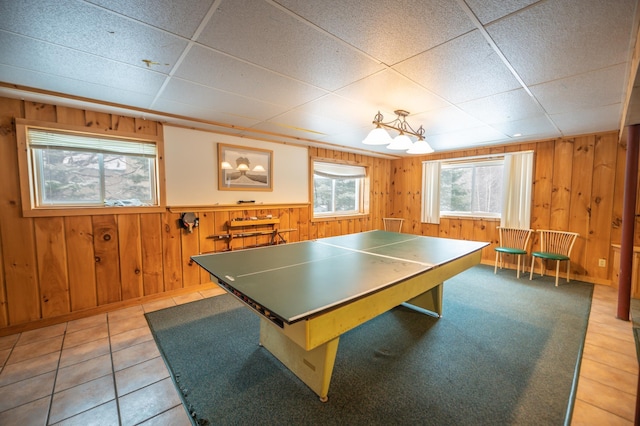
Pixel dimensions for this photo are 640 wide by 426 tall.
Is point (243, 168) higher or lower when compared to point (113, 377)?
higher

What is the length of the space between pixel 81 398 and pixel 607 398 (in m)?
3.45

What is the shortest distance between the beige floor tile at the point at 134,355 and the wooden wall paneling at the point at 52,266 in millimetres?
1150

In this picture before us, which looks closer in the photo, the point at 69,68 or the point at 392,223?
the point at 69,68

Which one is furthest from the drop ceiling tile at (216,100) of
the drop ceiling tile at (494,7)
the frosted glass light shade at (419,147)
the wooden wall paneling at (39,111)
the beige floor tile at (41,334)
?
the beige floor tile at (41,334)

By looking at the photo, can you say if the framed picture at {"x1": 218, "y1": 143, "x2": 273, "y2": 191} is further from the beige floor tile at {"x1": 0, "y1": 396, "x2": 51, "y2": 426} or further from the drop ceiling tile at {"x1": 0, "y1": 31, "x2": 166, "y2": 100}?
the beige floor tile at {"x1": 0, "y1": 396, "x2": 51, "y2": 426}

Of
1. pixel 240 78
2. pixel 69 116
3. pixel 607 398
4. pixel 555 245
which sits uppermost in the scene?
pixel 240 78

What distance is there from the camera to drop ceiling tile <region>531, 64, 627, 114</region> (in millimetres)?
1942

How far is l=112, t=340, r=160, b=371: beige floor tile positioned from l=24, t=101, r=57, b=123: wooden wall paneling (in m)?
2.37

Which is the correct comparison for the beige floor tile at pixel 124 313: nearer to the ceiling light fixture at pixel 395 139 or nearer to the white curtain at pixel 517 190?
the ceiling light fixture at pixel 395 139

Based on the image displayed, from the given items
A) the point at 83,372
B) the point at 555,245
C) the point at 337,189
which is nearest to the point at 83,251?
the point at 83,372

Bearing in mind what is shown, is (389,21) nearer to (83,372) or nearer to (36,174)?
(83,372)

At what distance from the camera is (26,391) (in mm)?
1749

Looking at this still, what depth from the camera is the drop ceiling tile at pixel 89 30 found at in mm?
1271

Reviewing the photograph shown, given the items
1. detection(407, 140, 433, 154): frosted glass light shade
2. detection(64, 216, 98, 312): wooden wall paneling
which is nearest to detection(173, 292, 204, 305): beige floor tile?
detection(64, 216, 98, 312): wooden wall paneling
